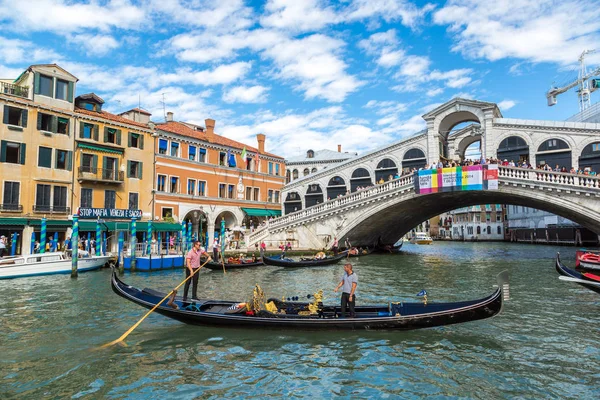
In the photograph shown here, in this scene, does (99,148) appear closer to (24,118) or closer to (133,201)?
(133,201)

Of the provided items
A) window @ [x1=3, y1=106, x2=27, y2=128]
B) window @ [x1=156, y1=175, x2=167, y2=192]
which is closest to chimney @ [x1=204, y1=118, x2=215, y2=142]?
window @ [x1=156, y1=175, x2=167, y2=192]

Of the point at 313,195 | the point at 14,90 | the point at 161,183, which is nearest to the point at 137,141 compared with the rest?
the point at 161,183

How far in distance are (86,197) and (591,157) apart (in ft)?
89.5

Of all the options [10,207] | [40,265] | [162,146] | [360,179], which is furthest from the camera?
[360,179]

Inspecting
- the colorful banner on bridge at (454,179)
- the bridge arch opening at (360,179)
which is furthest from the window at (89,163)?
the colorful banner on bridge at (454,179)

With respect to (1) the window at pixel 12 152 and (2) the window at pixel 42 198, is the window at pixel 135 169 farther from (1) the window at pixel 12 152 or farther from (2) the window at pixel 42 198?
(1) the window at pixel 12 152

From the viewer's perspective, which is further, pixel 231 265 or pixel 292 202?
pixel 292 202

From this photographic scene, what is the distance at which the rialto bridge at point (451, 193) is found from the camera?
1878 cm

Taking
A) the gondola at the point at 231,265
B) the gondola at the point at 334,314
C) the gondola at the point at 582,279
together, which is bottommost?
the gondola at the point at 334,314

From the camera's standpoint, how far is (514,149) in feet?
77.3

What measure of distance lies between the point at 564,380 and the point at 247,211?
25394 mm

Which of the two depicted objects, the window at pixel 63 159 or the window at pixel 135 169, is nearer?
the window at pixel 63 159

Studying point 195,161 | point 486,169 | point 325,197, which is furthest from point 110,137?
point 486,169

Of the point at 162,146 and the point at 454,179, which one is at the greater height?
the point at 162,146
